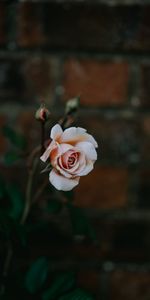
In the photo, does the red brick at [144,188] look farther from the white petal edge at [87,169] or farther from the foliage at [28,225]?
the white petal edge at [87,169]

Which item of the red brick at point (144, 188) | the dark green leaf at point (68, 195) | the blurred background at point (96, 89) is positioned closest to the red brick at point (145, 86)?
the blurred background at point (96, 89)

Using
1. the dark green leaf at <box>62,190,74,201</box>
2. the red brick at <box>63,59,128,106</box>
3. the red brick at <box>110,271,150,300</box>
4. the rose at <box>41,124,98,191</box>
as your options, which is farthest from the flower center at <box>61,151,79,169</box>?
the red brick at <box>110,271,150,300</box>

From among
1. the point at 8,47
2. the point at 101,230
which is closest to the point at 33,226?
the point at 101,230

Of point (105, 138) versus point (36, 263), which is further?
point (105, 138)

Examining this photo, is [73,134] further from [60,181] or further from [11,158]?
[11,158]

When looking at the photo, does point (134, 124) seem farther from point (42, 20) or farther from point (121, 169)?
point (42, 20)

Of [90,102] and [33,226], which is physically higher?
[90,102]

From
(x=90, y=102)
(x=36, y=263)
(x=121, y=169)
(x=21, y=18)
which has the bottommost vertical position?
(x=36, y=263)
